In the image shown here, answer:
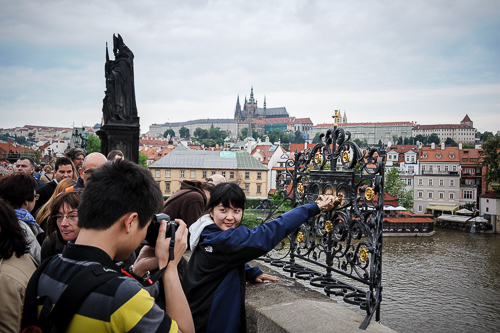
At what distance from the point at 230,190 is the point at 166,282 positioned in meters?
0.86

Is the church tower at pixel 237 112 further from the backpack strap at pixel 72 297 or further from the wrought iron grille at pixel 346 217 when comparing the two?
the backpack strap at pixel 72 297

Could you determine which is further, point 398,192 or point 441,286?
point 398,192

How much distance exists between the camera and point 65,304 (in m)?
1.18

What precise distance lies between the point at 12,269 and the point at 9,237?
179mm

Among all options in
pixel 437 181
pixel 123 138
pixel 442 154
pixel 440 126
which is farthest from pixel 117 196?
pixel 440 126

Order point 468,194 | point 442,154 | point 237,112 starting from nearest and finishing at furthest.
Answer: point 468,194, point 442,154, point 237,112

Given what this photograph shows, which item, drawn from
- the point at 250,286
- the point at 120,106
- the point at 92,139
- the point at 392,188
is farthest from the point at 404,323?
the point at 92,139

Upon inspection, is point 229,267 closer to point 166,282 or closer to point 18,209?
point 166,282

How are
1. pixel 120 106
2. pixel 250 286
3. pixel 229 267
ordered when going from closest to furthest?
pixel 229 267
pixel 250 286
pixel 120 106

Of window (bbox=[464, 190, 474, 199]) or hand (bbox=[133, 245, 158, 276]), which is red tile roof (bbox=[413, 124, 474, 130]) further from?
hand (bbox=[133, 245, 158, 276])

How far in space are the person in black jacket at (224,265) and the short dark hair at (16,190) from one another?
1682 mm

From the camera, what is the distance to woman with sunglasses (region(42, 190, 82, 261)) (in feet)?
8.41

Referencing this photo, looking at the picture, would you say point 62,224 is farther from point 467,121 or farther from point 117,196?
point 467,121

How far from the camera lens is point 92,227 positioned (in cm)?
136
